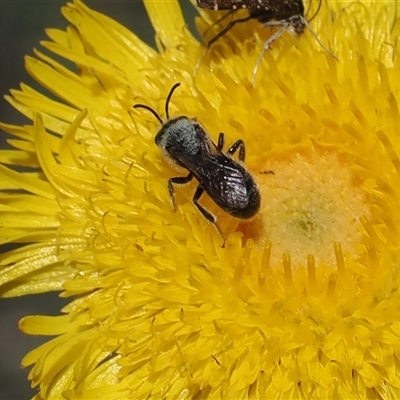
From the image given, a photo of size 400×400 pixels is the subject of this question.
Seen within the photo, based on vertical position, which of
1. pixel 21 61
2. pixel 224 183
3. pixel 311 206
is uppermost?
pixel 224 183

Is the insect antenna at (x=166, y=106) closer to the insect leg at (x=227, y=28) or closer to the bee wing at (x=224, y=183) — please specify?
the insect leg at (x=227, y=28)

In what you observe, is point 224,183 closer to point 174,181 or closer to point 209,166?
point 209,166

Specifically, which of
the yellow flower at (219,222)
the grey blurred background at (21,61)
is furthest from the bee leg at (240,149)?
the grey blurred background at (21,61)

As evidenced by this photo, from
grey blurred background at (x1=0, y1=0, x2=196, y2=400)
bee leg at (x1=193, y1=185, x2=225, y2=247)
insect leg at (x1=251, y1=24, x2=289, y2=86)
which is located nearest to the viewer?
bee leg at (x1=193, y1=185, x2=225, y2=247)

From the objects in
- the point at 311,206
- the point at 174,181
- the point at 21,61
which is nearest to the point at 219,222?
the point at 174,181

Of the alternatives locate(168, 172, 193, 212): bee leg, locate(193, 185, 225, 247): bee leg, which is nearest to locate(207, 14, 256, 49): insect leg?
locate(168, 172, 193, 212): bee leg

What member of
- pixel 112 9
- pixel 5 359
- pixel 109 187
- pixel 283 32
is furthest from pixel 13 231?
pixel 112 9

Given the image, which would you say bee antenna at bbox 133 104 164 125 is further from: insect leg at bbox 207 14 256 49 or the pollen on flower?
the pollen on flower
